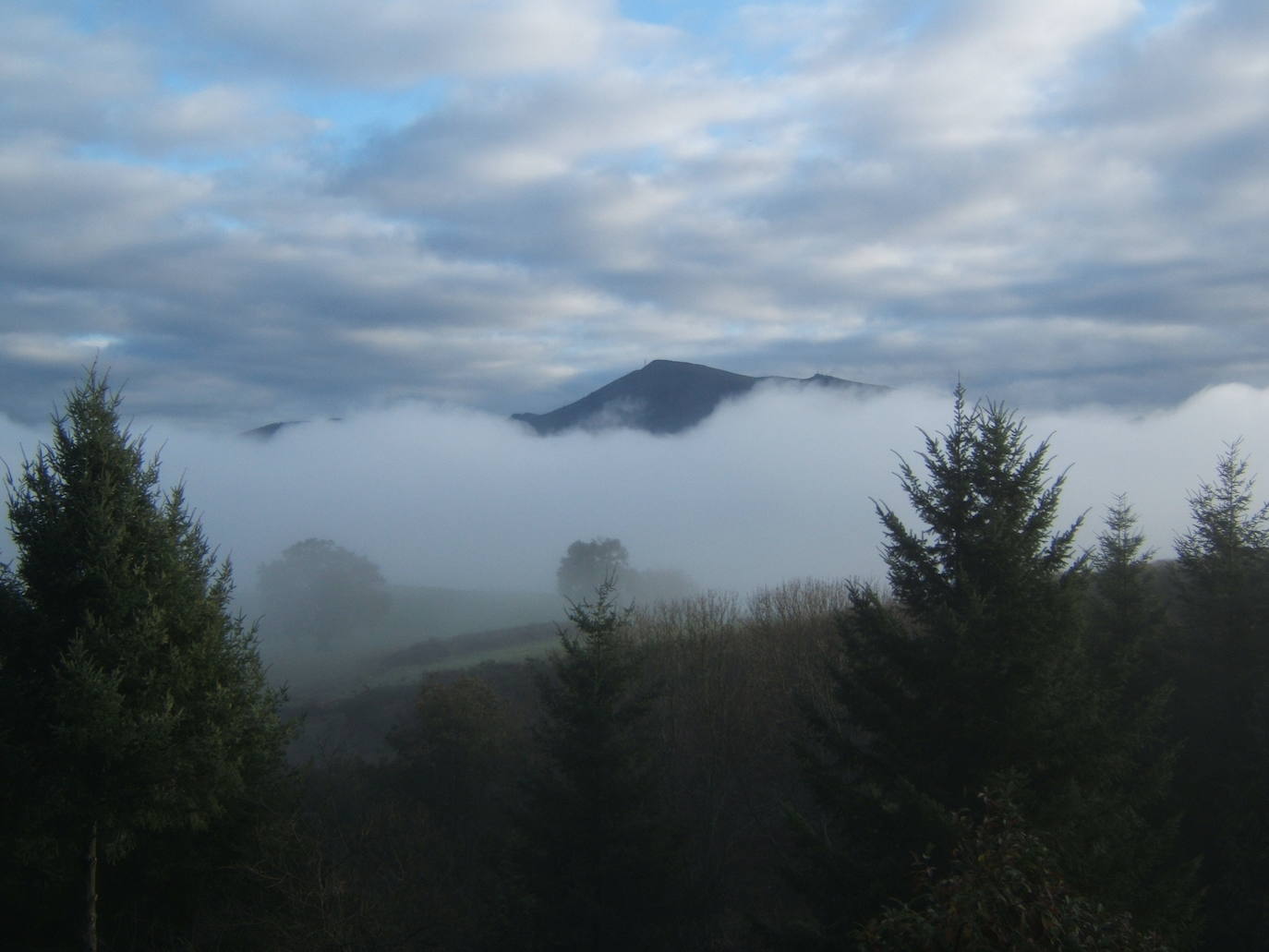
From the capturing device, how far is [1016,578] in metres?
13.7

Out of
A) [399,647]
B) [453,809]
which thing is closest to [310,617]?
[399,647]

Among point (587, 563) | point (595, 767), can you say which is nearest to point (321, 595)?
point (587, 563)

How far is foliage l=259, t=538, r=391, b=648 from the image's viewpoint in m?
88.0

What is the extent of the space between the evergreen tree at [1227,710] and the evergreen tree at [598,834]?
12.2 m

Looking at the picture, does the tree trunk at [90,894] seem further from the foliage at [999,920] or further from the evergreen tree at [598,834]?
the foliage at [999,920]

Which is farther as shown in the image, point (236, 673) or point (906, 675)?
point (236, 673)

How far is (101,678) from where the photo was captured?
13883mm

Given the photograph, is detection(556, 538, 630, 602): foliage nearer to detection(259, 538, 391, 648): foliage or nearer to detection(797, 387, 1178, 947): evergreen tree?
detection(259, 538, 391, 648): foliage

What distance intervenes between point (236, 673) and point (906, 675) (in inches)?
478

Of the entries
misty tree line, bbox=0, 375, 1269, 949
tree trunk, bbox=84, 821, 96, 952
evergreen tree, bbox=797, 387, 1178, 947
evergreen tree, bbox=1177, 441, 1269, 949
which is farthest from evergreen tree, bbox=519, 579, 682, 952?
evergreen tree, bbox=1177, 441, 1269, 949

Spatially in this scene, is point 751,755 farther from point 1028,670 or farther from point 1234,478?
point 1028,670

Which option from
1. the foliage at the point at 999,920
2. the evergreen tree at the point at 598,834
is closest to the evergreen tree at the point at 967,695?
the evergreen tree at the point at 598,834

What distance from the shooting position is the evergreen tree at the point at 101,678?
14.2 m

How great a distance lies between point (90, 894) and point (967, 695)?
14036mm
